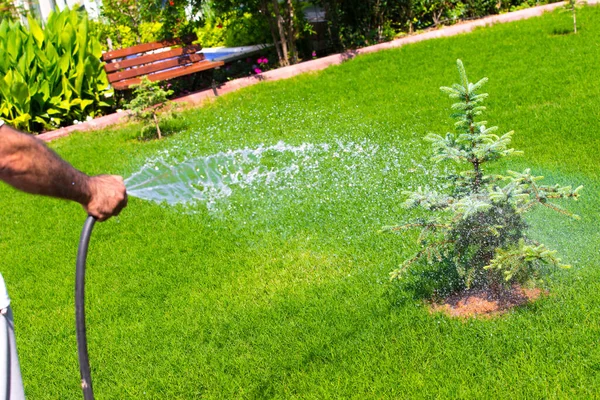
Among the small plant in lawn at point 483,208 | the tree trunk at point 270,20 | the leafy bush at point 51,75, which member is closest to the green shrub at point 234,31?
the tree trunk at point 270,20

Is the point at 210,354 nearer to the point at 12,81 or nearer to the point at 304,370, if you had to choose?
the point at 304,370

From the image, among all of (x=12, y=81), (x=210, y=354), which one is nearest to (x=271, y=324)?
(x=210, y=354)

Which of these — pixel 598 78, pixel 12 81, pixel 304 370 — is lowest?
pixel 304 370

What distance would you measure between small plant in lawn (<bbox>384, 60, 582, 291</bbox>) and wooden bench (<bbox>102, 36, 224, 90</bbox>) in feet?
21.2

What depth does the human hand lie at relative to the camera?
8.07 feet

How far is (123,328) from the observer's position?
15.3 feet

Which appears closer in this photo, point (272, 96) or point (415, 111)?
point (415, 111)

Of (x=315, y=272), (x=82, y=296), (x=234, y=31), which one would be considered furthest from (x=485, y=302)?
(x=234, y=31)

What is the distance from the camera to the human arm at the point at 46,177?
2203 mm

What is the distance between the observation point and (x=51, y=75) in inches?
368

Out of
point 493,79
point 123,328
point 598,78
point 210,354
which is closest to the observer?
point 210,354

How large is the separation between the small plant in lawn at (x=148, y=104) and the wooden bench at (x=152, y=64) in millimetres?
1285

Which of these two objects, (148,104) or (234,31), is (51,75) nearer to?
(148,104)

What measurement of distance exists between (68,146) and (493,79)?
5098 millimetres
